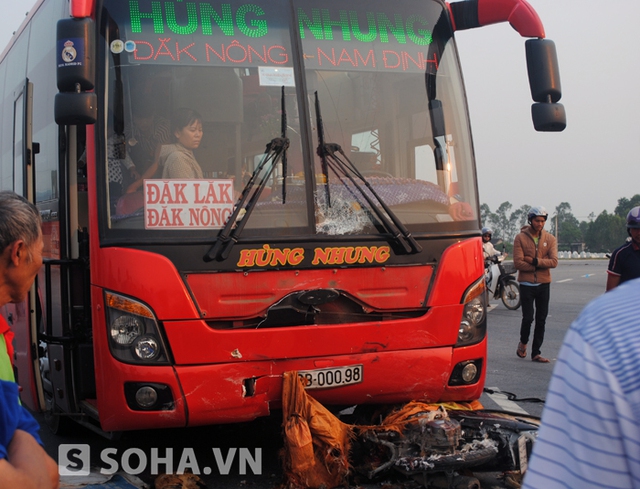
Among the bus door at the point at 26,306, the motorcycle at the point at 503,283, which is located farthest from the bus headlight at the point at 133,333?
the motorcycle at the point at 503,283

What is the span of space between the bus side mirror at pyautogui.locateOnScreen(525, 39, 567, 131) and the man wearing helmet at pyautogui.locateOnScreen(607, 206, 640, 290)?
1912 millimetres

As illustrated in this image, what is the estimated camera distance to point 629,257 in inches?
282

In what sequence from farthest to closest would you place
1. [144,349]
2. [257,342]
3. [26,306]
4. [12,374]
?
[26,306] < [257,342] < [144,349] < [12,374]

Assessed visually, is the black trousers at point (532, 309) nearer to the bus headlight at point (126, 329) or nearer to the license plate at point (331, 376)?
the license plate at point (331, 376)

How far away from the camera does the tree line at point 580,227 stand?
103m

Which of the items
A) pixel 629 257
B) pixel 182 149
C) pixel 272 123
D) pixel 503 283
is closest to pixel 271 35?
pixel 272 123

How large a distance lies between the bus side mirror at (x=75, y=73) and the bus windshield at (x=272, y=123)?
362 millimetres

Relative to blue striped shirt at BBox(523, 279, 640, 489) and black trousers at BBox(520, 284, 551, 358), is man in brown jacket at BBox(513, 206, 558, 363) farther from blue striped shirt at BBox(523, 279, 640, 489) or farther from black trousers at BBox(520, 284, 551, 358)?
blue striped shirt at BBox(523, 279, 640, 489)

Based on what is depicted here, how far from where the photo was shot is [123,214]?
491 centimetres

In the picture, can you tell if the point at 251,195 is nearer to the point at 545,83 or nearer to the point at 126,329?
the point at 126,329

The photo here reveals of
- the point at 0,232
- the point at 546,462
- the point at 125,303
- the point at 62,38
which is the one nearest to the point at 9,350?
the point at 0,232

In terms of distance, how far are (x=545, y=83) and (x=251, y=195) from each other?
7.23 ft
